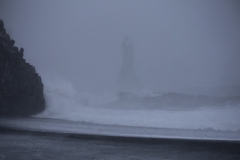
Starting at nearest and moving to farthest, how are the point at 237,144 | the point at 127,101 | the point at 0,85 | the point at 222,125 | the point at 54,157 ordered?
the point at 54,157, the point at 237,144, the point at 222,125, the point at 0,85, the point at 127,101

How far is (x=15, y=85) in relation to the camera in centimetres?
1828

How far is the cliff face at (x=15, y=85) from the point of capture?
690 inches

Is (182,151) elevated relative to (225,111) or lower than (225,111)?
lower

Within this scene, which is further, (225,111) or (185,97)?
(185,97)

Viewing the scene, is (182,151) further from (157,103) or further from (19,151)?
(157,103)

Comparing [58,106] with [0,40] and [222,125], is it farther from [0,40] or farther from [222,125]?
[222,125]

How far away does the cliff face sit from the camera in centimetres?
1753

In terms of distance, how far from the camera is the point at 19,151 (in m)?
5.35

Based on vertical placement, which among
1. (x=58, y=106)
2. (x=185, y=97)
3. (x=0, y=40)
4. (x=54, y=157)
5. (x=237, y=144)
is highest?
(x=0, y=40)

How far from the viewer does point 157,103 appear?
82.8 ft

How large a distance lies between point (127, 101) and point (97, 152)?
24.1 metres

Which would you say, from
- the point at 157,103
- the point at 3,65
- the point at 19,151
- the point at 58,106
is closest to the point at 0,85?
the point at 3,65

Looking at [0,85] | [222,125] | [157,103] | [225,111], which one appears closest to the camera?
[222,125]

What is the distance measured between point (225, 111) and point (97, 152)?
1320 centimetres
